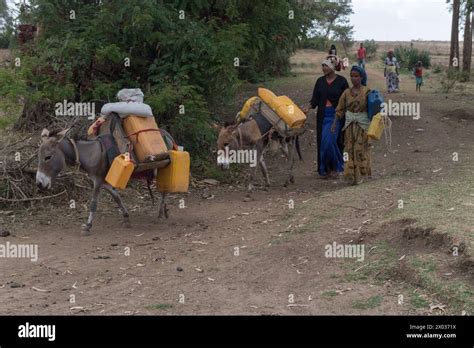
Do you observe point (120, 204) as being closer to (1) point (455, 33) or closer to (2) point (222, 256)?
(2) point (222, 256)

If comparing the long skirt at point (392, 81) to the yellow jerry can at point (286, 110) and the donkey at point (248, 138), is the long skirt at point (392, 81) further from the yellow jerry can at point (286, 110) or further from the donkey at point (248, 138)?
the yellow jerry can at point (286, 110)

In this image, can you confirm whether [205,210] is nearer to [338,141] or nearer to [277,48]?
[338,141]

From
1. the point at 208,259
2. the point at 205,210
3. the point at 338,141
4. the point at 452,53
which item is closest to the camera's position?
the point at 208,259

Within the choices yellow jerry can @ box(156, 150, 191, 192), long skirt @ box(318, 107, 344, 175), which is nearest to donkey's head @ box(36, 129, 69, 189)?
yellow jerry can @ box(156, 150, 191, 192)

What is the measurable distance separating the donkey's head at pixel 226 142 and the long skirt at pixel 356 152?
182 cm

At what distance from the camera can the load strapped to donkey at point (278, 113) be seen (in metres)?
10.6

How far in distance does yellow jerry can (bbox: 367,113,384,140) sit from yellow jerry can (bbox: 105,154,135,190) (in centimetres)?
380

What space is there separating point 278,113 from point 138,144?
3307 mm

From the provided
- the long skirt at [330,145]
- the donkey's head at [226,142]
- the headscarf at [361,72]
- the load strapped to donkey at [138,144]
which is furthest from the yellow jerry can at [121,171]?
the long skirt at [330,145]

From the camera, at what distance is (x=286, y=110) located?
10.6 metres

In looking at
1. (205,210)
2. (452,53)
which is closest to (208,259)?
(205,210)

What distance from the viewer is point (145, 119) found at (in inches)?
329

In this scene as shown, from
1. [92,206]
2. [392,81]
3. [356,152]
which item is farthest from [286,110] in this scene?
[392,81]
